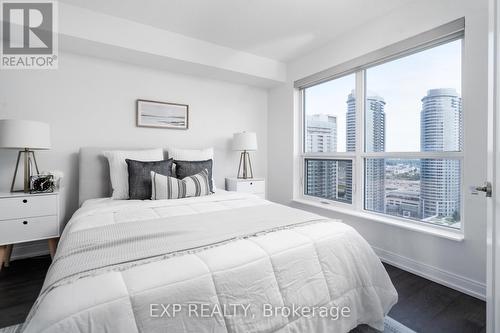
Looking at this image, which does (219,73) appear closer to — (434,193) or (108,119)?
(108,119)

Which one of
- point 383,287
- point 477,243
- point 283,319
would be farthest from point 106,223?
point 477,243

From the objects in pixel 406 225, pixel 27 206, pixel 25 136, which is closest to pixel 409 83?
pixel 406 225

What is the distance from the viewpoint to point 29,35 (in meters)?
2.41

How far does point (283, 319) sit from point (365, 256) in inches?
26.7

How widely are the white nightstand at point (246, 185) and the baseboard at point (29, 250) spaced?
218 centimetres

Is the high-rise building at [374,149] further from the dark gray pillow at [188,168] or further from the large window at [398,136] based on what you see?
the dark gray pillow at [188,168]

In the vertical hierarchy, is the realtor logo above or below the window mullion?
above

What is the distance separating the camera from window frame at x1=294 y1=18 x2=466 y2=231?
2.04 meters

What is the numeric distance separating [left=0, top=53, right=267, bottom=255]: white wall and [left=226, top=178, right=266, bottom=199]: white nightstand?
258 mm

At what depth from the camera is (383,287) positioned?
154cm

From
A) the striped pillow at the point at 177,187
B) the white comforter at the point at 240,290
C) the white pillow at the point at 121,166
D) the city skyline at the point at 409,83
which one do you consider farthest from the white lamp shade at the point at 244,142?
the white comforter at the point at 240,290

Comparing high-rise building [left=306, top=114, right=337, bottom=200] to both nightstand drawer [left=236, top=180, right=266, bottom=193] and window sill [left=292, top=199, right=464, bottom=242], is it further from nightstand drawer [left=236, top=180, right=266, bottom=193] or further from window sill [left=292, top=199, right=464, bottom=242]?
nightstand drawer [left=236, top=180, right=266, bottom=193]

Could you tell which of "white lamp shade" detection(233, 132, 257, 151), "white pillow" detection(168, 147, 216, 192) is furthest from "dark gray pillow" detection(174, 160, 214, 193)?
"white lamp shade" detection(233, 132, 257, 151)

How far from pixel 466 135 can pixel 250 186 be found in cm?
233
